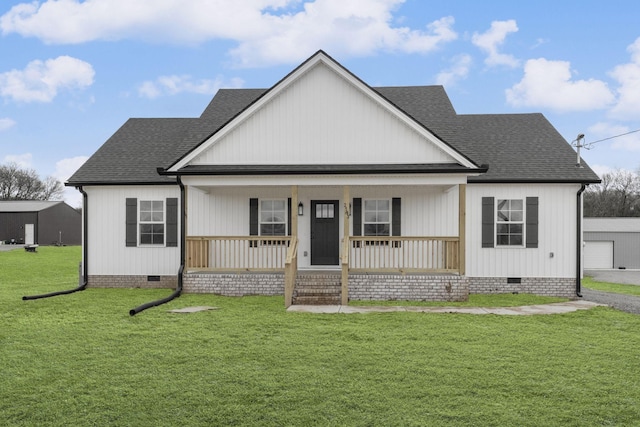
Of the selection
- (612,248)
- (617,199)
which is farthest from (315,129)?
(617,199)

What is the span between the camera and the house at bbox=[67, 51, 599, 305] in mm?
12094

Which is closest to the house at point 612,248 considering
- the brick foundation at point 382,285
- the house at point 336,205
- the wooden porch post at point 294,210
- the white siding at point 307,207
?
the house at point 336,205

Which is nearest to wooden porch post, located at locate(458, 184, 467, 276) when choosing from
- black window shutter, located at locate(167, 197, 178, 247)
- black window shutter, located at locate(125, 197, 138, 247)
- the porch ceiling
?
the porch ceiling

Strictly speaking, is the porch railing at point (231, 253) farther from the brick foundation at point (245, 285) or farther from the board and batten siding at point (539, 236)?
the board and batten siding at point (539, 236)

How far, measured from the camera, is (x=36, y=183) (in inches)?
2758

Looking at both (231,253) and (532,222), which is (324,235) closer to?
(231,253)

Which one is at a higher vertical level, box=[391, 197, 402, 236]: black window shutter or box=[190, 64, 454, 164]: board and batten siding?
box=[190, 64, 454, 164]: board and batten siding

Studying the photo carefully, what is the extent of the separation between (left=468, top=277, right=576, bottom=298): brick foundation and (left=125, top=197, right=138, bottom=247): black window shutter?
10032 mm

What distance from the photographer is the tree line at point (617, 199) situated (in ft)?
190

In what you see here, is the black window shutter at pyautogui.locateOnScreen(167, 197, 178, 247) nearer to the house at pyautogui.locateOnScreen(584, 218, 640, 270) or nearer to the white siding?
the white siding

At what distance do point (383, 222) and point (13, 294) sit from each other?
10.8 m

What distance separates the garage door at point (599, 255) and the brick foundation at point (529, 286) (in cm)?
2348

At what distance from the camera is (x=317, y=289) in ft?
39.0

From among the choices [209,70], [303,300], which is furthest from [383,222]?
[209,70]
